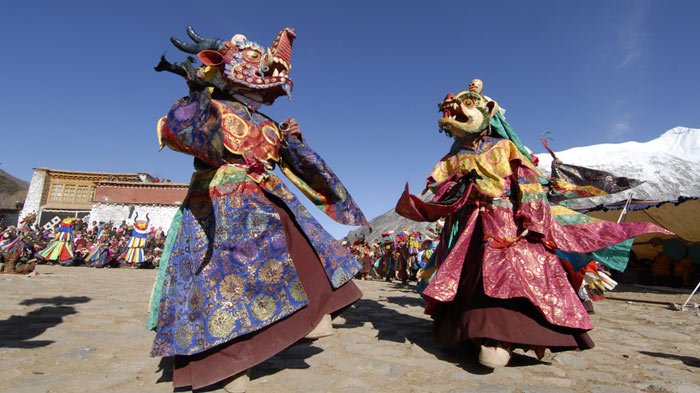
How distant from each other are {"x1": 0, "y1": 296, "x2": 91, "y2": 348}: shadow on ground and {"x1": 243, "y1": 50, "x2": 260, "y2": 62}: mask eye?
9.34 feet

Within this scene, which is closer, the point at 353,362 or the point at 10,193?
the point at 353,362

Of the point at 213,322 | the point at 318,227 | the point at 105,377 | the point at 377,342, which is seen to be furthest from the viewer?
the point at 377,342

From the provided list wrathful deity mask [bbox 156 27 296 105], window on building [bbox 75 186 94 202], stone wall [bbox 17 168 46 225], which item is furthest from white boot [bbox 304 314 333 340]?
stone wall [bbox 17 168 46 225]

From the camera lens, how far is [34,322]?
3.91 metres

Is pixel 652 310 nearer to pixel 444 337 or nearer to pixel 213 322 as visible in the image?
pixel 444 337

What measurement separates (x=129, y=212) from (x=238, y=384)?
98.7 ft

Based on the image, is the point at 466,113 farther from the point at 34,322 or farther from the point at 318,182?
the point at 34,322

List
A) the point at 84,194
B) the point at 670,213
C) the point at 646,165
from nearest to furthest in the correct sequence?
the point at 670,213 < the point at 646,165 < the point at 84,194

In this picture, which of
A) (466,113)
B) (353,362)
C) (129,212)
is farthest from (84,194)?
(466,113)

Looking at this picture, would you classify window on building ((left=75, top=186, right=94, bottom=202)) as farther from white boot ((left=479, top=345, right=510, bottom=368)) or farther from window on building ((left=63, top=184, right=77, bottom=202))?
white boot ((left=479, top=345, right=510, bottom=368))

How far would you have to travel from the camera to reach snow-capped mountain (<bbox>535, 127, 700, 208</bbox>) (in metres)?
19.7

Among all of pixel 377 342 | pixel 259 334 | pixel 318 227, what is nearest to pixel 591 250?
pixel 377 342

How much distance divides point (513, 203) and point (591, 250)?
0.70 m

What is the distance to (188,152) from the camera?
2.54 metres
